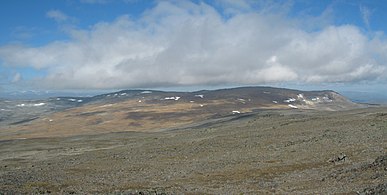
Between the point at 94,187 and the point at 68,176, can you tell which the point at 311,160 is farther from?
the point at 68,176

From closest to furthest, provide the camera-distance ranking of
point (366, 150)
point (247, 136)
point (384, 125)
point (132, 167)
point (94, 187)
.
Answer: point (94, 187) < point (366, 150) < point (132, 167) < point (384, 125) < point (247, 136)

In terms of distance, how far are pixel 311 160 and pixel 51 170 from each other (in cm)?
3584

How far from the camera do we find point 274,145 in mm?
64438

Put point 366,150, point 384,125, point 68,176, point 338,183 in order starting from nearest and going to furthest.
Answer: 1. point 338,183
2. point 366,150
3. point 68,176
4. point 384,125

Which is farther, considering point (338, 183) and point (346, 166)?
point (346, 166)

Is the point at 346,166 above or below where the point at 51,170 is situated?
above

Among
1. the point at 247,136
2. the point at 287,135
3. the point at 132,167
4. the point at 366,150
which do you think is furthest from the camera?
the point at 247,136

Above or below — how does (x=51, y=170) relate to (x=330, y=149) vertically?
below

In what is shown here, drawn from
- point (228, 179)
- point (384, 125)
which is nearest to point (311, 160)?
point (228, 179)

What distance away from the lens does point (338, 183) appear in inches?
1321

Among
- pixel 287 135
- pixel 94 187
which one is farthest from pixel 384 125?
pixel 94 187

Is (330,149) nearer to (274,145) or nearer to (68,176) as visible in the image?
(274,145)

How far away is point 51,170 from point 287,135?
40.4 metres

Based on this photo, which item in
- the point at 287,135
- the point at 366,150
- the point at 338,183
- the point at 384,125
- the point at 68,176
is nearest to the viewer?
the point at 338,183
